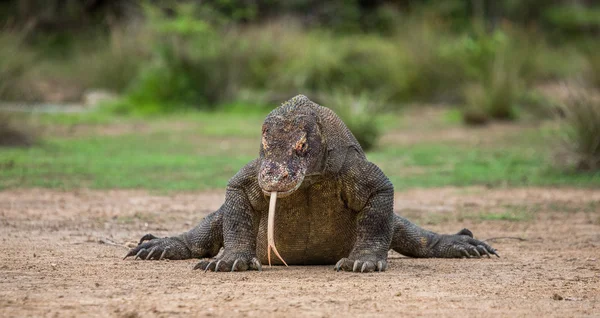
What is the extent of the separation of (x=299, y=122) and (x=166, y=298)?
1.25 meters

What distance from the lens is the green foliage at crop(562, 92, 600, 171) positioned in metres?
11.8

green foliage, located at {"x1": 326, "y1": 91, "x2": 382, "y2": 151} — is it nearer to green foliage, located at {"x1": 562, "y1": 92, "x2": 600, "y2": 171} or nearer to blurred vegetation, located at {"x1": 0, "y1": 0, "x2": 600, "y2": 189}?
blurred vegetation, located at {"x1": 0, "y1": 0, "x2": 600, "y2": 189}

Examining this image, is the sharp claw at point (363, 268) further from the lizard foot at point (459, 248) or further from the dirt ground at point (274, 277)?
the lizard foot at point (459, 248)

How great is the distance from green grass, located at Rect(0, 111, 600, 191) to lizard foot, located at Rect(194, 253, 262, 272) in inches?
200

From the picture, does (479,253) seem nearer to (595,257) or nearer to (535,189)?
(595,257)

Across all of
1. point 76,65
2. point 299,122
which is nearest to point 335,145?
point 299,122

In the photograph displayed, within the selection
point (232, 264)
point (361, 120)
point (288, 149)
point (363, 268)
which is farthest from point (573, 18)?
point (288, 149)

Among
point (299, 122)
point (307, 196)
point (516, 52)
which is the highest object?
point (516, 52)

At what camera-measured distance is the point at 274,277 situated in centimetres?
548

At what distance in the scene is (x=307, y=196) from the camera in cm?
571

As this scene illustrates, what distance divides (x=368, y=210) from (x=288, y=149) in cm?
72

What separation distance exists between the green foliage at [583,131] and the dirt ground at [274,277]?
281cm

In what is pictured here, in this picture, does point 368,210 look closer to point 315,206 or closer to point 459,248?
point 315,206

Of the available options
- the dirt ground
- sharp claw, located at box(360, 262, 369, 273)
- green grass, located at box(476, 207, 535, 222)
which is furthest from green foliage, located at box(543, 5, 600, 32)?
sharp claw, located at box(360, 262, 369, 273)
